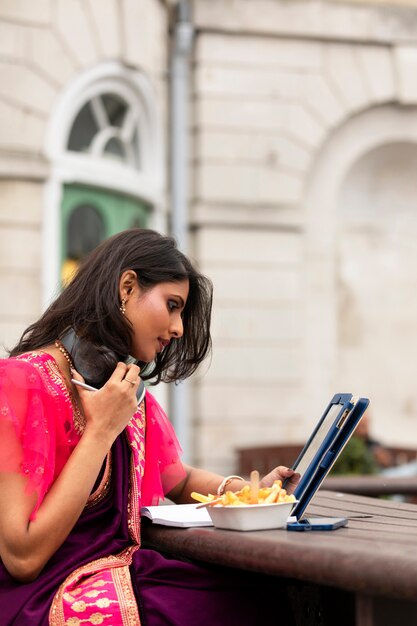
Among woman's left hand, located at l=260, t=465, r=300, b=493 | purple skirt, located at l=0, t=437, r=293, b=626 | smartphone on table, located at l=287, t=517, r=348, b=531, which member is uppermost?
woman's left hand, located at l=260, t=465, r=300, b=493

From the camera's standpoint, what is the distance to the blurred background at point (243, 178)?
33.8 feet

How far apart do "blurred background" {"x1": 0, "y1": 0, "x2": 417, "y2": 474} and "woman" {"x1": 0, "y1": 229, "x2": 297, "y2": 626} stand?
21.9 feet

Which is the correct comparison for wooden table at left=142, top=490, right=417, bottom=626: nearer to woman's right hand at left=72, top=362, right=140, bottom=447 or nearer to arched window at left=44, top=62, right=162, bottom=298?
woman's right hand at left=72, top=362, right=140, bottom=447

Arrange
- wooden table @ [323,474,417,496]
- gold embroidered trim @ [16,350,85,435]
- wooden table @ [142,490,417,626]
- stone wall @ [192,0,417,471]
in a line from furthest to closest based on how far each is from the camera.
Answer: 1. stone wall @ [192,0,417,471]
2. wooden table @ [323,474,417,496]
3. gold embroidered trim @ [16,350,85,435]
4. wooden table @ [142,490,417,626]

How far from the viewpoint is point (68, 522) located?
2.94 m

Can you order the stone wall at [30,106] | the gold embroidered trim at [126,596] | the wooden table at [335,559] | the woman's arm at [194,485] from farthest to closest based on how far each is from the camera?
the stone wall at [30,106]
the woman's arm at [194,485]
the gold embroidered trim at [126,596]
the wooden table at [335,559]

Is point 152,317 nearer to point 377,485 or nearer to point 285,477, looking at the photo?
point 285,477

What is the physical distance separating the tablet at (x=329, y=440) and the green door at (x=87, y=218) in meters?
7.38

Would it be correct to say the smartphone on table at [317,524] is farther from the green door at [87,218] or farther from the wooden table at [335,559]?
the green door at [87,218]

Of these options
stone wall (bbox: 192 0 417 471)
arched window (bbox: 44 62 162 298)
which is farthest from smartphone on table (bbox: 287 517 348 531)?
stone wall (bbox: 192 0 417 471)

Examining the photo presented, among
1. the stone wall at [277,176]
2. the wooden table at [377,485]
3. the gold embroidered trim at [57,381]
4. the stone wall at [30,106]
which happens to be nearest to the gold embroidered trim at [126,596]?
the gold embroidered trim at [57,381]

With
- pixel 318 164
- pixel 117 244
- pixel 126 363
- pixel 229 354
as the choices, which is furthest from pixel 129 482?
pixel 318 164

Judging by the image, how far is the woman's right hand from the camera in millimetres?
3062

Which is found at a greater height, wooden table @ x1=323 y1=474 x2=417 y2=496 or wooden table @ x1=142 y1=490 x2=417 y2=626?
wooden table @ x1=142 y1=490 x2=417 y2=626
